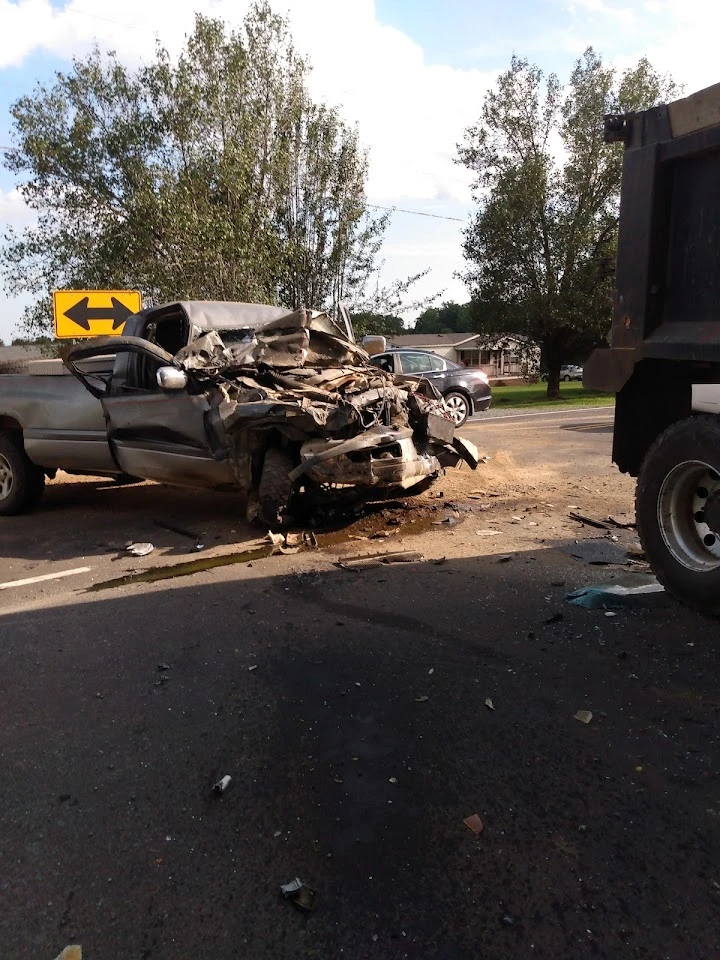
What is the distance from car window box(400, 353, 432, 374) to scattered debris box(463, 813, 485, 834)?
45.0 ft

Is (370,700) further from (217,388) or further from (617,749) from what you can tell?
(217,388)

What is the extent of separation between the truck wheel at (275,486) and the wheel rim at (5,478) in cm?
358

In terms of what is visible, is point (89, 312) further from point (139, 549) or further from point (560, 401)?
point (560, 401)

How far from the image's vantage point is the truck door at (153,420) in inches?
266

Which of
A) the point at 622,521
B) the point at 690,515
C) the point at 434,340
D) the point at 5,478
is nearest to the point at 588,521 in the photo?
the point at 622,521

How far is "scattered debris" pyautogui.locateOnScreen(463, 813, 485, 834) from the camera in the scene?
2.47 metres

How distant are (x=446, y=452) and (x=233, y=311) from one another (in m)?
2.82

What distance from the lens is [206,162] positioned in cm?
1658

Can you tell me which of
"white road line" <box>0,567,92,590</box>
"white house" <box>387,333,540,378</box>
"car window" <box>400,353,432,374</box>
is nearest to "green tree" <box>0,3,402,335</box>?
"car window" <box>400,353,432,374</box>

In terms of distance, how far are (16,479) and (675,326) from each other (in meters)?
7.05

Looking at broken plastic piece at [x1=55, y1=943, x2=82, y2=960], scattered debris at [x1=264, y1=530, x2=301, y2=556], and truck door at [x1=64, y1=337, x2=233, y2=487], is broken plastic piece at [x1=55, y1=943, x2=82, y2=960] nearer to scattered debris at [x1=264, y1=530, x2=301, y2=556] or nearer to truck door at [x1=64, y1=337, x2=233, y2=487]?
scattered debris at [x1=264, y1=530, x2=301, y2=556]

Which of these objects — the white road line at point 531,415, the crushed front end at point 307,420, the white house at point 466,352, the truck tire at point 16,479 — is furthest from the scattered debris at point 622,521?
the white house at point 466,352

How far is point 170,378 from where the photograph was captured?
255 inches

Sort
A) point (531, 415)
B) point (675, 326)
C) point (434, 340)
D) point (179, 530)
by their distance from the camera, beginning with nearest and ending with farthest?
point (675, 326), point (179, 530), point (531, 415), point (434, 340)
